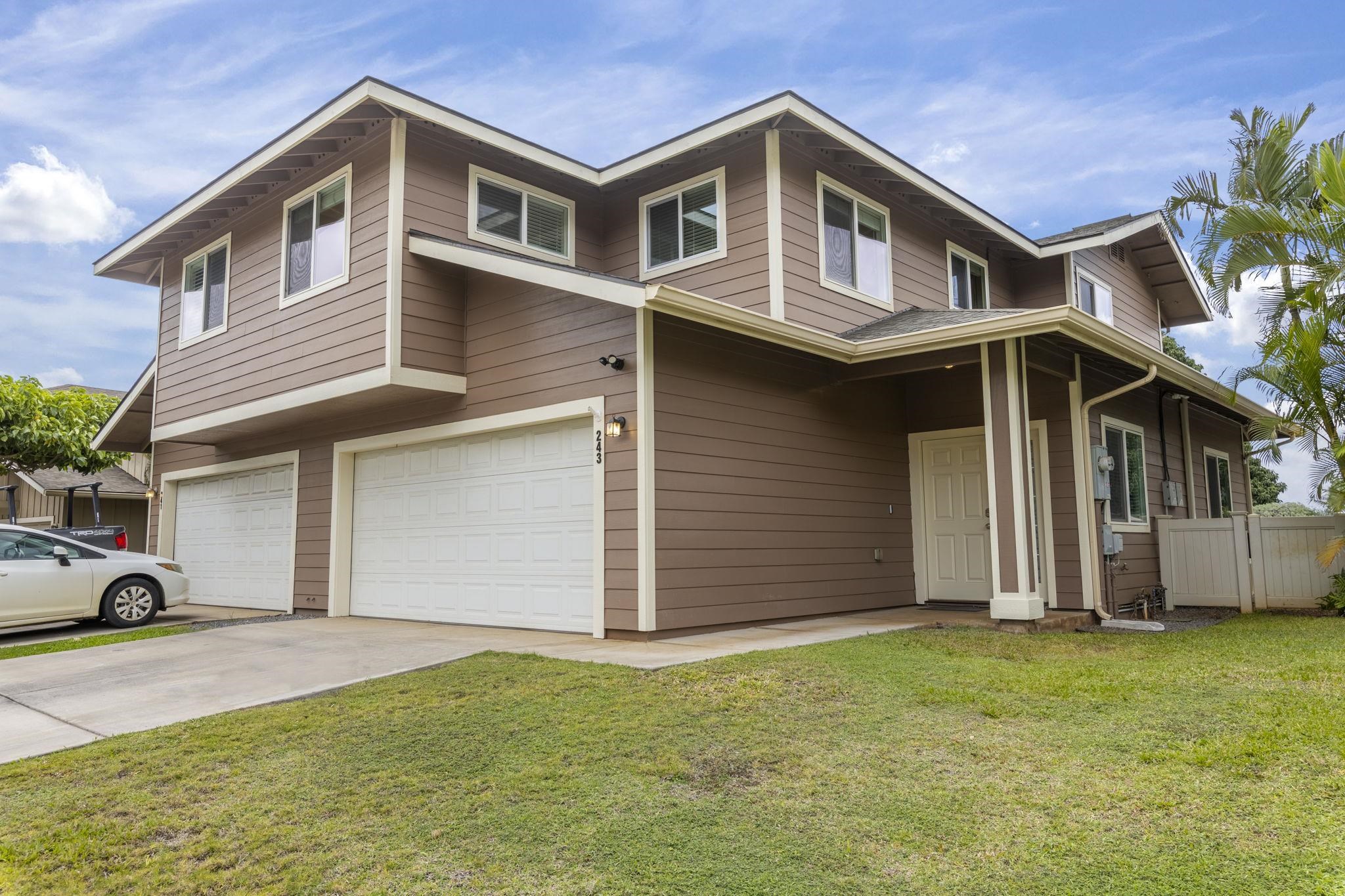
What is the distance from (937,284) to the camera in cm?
1151

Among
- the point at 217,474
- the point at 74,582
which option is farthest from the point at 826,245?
the point at 217,474

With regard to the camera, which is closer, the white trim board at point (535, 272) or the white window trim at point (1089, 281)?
the white trim board at point (535, 272)

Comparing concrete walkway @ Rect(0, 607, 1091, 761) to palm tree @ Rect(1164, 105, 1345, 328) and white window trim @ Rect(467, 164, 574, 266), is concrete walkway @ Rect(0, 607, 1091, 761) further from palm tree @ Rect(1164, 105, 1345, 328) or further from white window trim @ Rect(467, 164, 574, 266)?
palm tree @ Rect(1164, 105, 1345, 328)

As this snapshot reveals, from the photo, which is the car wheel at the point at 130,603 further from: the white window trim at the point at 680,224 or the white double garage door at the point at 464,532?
the white window trim at the point at 680,224

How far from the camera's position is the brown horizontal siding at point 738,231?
29.6 ft

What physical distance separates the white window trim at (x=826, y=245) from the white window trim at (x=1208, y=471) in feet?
18.3

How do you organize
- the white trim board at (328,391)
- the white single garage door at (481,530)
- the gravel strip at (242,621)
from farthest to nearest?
the gravel strip at (242,621), the white trim board at (328,391), the white single garage door at (481,530)

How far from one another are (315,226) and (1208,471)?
43.0ft

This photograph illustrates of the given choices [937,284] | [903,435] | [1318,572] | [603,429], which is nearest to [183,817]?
[603,429]

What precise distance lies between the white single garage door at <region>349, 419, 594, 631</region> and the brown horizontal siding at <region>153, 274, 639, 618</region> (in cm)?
36

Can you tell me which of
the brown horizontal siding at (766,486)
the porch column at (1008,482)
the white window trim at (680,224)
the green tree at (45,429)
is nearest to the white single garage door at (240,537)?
the green tree at (45,429)

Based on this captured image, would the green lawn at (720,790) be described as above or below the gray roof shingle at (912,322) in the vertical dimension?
below

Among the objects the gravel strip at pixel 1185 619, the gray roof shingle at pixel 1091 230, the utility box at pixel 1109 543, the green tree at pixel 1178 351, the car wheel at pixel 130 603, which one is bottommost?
the gravel strip at pixel 1185 619

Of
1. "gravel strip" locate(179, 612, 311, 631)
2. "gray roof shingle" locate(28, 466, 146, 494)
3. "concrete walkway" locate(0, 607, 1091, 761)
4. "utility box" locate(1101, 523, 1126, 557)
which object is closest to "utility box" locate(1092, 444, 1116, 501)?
"utility box" locate(1101, 523, 1126, 557)
